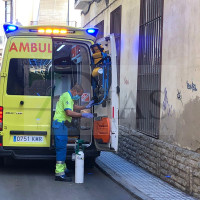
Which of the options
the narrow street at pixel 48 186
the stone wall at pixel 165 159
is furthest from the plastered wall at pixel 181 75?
the narrow street at pixel 48 186

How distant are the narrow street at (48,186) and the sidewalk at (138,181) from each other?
144 mm

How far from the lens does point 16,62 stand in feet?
24.5

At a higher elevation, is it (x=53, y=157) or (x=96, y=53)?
(x=96, y=53)

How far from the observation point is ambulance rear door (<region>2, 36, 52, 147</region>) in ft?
24.3

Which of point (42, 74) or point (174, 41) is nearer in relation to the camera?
point (174, 41)

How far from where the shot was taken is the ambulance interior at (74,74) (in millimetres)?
7863

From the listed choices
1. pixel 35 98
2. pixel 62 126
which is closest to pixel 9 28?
pixel 35 98

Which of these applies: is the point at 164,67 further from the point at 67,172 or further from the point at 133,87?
the point at 67,172

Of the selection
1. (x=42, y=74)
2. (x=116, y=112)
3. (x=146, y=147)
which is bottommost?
(x=146, y=147)

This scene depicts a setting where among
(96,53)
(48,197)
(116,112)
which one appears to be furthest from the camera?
(96,53)

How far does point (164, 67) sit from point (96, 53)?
130 centimetres

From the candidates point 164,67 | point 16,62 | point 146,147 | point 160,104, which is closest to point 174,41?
point 164,67

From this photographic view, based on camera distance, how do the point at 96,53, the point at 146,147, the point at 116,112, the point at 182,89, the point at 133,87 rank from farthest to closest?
1. the point at 133,87
2. the point at 146,147
3. the point at 96,53
4. the point at 116,112
5. the point at 182,89

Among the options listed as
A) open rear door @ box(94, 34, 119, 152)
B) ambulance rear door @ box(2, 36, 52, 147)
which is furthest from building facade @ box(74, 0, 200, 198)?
ambulance rear door @ box(2, 36, 52, 147)
